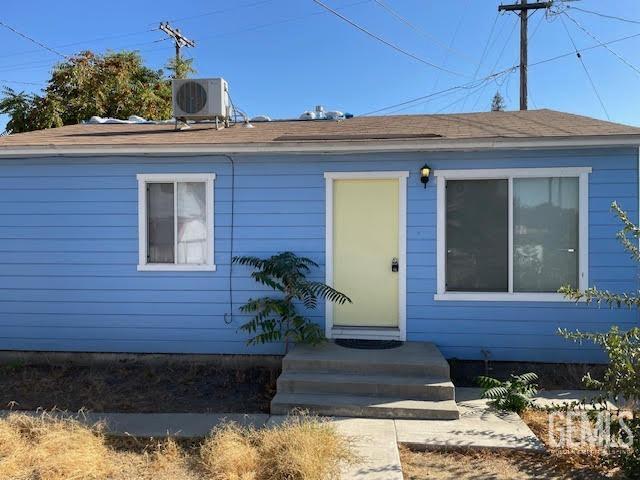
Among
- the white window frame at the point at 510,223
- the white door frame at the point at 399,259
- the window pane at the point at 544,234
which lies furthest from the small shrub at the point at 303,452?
the window pane at the point at 544,234

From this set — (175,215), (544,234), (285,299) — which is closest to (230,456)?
(285,299)

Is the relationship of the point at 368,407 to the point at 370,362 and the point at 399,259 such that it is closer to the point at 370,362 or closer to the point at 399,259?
the point at 370,362

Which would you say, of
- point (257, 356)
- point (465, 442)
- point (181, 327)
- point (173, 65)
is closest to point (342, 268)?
point (257, 356)

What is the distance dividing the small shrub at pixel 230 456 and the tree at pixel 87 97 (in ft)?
47.9

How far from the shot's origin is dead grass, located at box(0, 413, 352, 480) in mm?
3428

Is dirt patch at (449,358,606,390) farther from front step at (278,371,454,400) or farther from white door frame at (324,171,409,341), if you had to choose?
front step at (278,371,454,400)

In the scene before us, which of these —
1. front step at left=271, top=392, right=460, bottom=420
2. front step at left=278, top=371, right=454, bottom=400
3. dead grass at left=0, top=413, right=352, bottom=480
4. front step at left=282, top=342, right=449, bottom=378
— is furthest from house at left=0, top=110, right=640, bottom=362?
dead grass at left=0, top=413, right=352, bottom=480

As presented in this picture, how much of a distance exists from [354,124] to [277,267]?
312 cm

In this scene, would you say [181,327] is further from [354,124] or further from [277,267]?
[354,124]

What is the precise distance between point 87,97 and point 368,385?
15538 mm

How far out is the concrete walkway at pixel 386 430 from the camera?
370 centimetres

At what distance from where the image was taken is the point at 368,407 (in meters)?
4.51

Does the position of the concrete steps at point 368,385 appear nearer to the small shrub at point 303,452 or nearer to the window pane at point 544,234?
the small shrub at point 303,452

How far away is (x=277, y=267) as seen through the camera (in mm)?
5605
